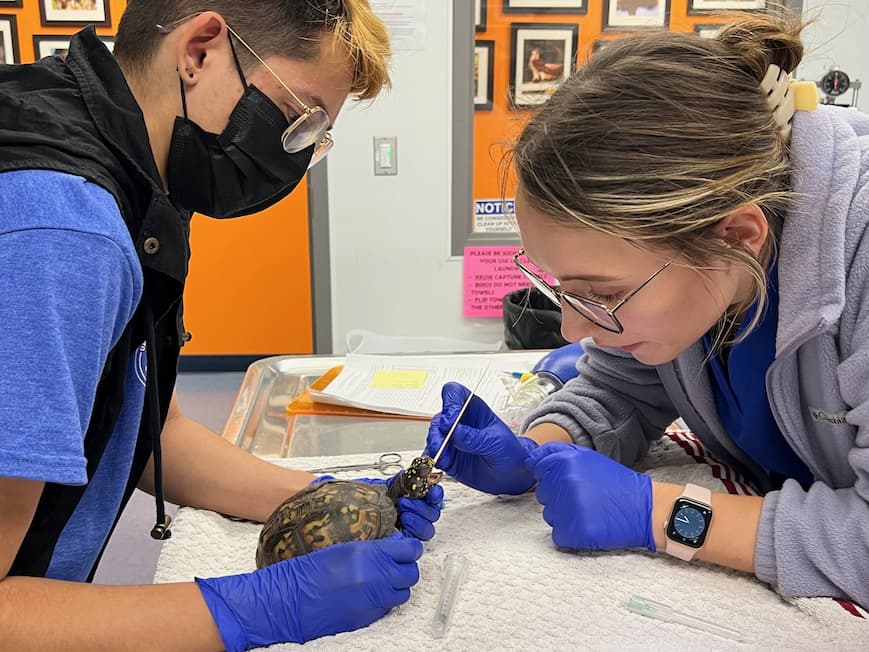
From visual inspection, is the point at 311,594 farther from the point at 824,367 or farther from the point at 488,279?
the point at 488,279

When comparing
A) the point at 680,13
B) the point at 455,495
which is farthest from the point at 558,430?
the point at 680,13

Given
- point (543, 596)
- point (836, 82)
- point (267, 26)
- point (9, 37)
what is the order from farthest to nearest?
point (9, 37) < point (836, 82) < point (267, 26) < point (543, 596)

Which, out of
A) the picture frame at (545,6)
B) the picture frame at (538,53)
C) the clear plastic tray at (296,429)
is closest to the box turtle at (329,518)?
the clear plastic tray at (296,429)

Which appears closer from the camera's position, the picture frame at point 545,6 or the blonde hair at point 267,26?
the blonde hair at point 267,26

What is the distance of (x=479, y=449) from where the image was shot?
3.96 feet

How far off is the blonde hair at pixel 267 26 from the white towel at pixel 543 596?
72 cm

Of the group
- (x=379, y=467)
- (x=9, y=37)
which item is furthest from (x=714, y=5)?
(x=9, y=37)

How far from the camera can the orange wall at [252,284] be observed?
412 centimetres

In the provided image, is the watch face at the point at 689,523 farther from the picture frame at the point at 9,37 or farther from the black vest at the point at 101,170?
the picture frame at the point at 9,37

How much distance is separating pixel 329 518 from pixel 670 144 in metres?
0.66

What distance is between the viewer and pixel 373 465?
1.38 metres

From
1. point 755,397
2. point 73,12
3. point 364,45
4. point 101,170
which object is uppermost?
point 73,12

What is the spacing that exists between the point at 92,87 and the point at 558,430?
3.04ft

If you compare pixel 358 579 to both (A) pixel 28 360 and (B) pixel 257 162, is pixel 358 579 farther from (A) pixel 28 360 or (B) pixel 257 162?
(B) pixel 257 162
